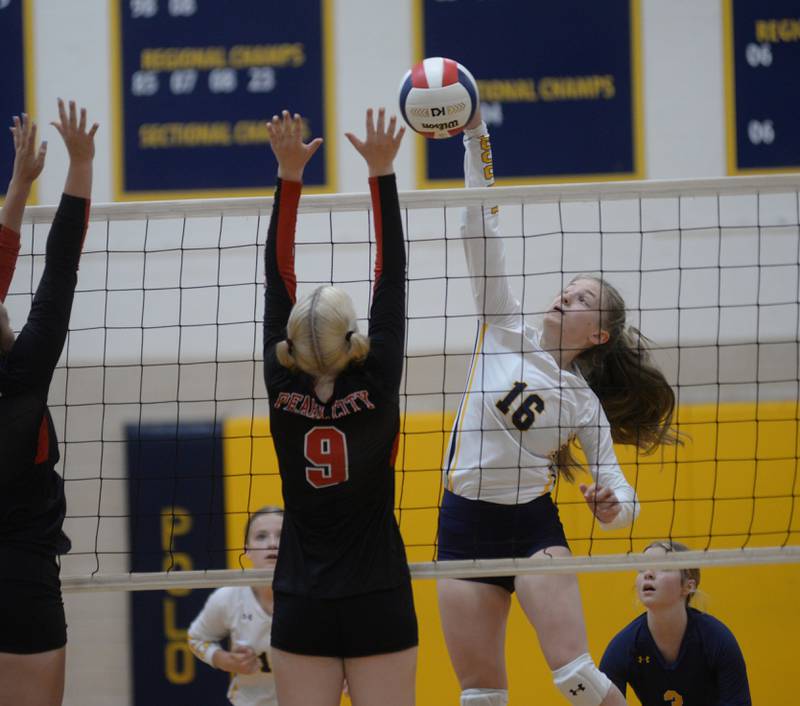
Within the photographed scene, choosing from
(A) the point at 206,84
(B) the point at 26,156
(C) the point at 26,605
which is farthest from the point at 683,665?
(A) the point at 206,84

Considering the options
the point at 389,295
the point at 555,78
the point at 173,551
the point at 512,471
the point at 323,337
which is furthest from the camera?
the point at 555,78

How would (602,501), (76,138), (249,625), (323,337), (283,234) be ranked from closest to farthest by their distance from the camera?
(323,337)
(283,234)
(76,138)
(602,501)
(249,625)

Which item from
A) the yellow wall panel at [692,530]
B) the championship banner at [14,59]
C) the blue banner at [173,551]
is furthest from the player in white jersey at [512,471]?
the championship banner at [14,59]

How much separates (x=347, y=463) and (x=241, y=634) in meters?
Result: 2.06

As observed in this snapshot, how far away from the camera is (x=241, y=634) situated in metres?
4.55

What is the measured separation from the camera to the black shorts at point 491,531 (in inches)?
139

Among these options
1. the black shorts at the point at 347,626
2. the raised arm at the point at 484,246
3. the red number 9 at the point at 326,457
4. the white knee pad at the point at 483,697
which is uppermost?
the raised arm at the point at 484,246

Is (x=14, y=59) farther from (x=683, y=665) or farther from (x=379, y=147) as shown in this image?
(x=683, y=665)

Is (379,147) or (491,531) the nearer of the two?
(379,147)

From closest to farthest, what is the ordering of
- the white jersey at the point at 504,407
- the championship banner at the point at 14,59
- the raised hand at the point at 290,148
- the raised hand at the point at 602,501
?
the raised hand at the point at 290,148 → the raised hand at the point at 602,501 → the white jersey at the point at 504,407 → the championship banner at the point at 14,59

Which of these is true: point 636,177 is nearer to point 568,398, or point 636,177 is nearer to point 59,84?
point 568,398

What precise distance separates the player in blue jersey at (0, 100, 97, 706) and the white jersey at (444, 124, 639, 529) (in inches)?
48.3

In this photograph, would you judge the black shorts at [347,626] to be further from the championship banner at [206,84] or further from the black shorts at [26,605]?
the championship banner at [206,84]

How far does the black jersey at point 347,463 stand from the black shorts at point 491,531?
68 cm
